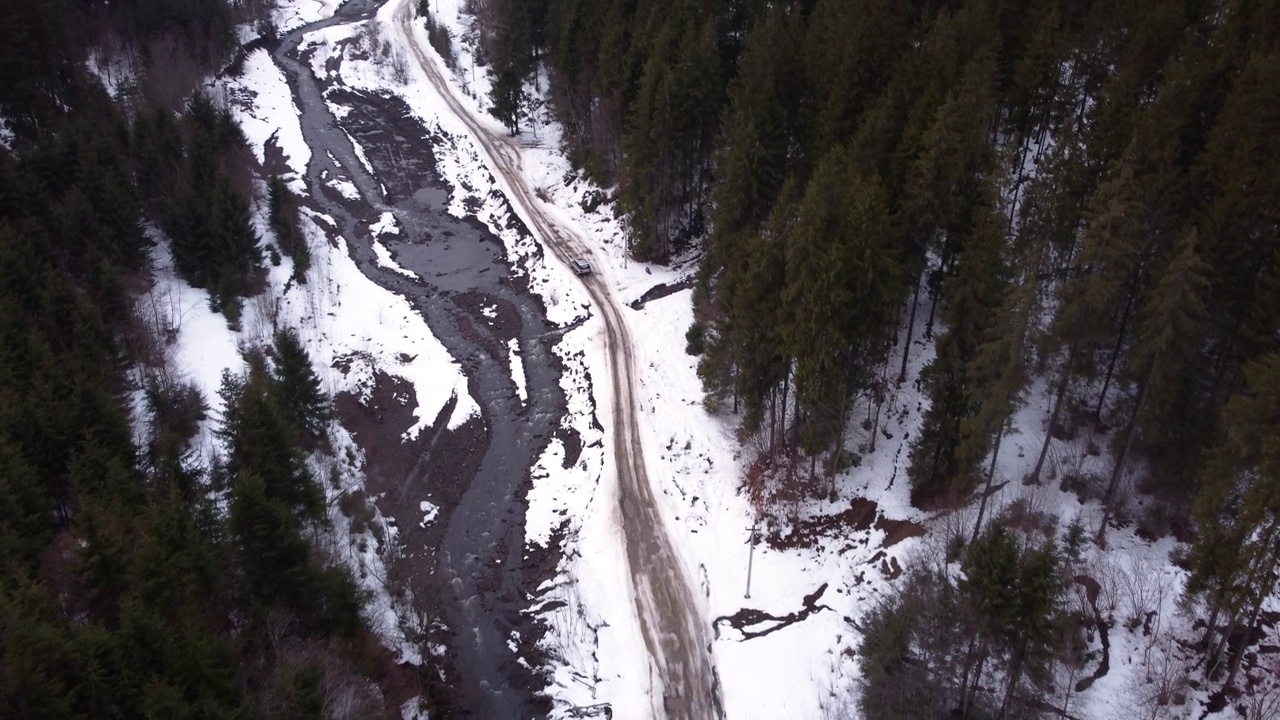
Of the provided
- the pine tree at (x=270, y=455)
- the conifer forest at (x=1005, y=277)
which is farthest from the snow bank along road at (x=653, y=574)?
the pine tree at (x=270, y=455)

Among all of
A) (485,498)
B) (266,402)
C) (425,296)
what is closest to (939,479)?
(485,498)

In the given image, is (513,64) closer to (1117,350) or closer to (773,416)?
(773,416)

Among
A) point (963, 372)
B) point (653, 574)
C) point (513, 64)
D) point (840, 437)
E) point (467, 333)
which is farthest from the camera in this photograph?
point (513, 64)

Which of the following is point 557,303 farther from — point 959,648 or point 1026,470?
point 959,648

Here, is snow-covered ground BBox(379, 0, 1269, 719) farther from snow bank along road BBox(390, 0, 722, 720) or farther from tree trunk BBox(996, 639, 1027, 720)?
tree trunk BBox(996, 639, 1027, 720)

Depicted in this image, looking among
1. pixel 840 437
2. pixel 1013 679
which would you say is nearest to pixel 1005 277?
pixel 840 437

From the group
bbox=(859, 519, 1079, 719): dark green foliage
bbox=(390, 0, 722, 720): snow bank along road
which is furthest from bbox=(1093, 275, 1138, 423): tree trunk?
bbox=(390, 0, 722, 720): snow bank along road
